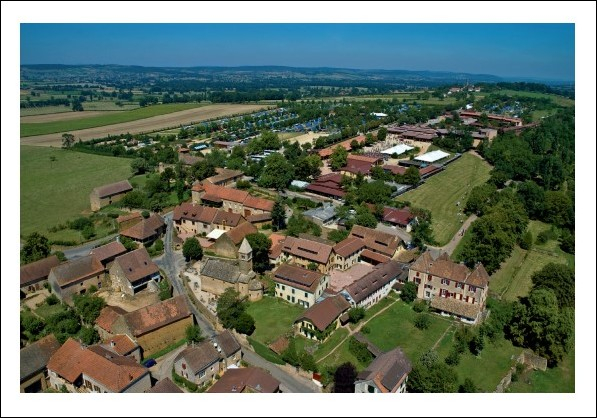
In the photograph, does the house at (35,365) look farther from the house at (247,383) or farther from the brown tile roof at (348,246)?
the brown tile roof at (348,246)

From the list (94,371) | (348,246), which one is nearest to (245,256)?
(348,246)

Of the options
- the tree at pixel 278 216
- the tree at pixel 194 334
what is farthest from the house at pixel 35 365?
the tree at pixel 278 216

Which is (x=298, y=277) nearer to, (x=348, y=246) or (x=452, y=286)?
(x=348, y=246)

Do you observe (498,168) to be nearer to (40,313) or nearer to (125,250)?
(125,250)

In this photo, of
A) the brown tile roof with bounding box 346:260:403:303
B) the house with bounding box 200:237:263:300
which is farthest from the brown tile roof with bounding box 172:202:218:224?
the brown tile roof with bounding box 346:260:403:303

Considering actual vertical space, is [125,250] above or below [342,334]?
above

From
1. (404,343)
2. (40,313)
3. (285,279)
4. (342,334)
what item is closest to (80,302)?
(40,313)

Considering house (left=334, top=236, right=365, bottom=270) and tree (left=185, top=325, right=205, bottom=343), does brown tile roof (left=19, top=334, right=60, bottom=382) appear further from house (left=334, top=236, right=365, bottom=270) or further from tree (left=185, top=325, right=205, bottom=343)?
house (left=334, top=236, right=365, bottom=270)
